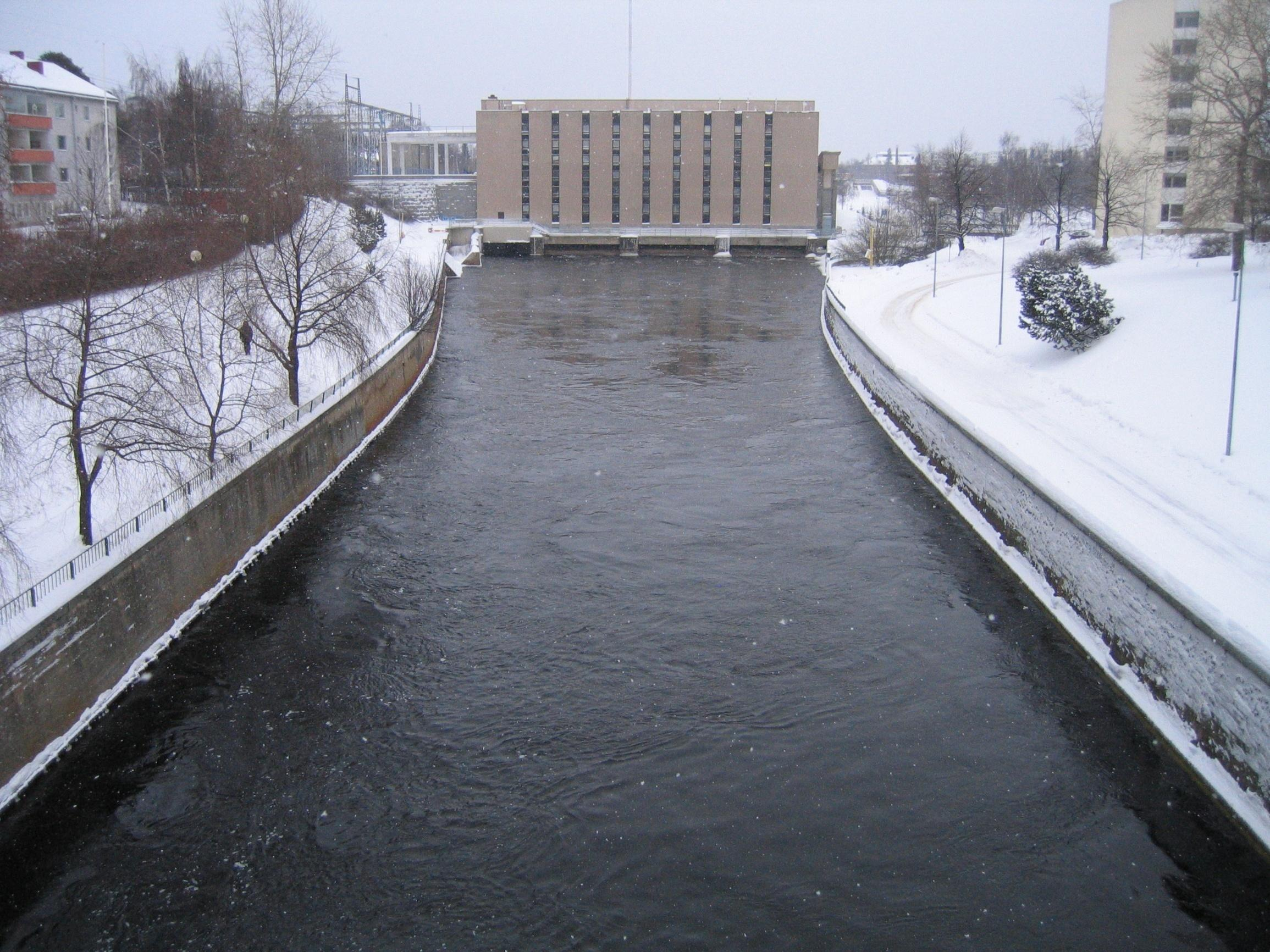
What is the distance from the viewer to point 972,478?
757 inches

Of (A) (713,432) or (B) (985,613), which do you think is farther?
(A) (713,432)

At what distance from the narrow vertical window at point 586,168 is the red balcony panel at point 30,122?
40528 millimetres

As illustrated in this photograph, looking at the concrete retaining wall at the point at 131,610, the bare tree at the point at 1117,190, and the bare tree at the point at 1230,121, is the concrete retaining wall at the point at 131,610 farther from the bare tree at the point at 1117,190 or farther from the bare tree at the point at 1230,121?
the bare tree at the point at 1117,190

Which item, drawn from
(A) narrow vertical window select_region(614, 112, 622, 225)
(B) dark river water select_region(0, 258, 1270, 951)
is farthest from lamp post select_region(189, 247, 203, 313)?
(A) narrow vertical window select_region(614, 112, 622, 225)

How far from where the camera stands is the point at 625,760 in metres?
11.4

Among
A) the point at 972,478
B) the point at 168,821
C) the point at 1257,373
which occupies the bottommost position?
the point at 168,821

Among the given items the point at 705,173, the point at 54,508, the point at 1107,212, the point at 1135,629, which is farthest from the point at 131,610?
the point at 705,173

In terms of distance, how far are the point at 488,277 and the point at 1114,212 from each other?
29.3 metres

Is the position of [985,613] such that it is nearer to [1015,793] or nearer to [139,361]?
[1015,793]

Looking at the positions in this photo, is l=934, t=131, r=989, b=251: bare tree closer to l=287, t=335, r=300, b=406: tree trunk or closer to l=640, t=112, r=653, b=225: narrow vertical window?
l=640, t=112, r=653, b=225: narrow vertical window

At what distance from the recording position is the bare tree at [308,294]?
22391mm

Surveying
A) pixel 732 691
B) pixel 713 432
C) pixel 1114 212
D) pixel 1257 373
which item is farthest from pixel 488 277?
pixel 732 691

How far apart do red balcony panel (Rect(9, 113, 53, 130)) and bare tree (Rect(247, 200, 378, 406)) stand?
67.1ft

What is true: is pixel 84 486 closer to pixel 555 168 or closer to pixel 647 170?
pixel 555 168
